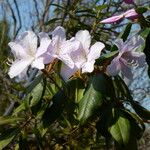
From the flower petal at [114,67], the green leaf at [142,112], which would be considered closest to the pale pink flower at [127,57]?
the flower petal at [114,67]

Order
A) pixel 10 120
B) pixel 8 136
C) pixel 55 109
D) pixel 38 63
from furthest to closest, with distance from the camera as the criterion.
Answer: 1. pixel 10 120
2. pixel 8 136
3. pixel 55 109
4. pixel 38 63

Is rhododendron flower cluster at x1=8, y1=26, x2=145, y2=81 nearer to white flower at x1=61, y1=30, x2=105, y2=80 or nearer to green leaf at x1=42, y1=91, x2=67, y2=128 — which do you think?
white flower at x1=61, y1=30, x2=105, y2=80

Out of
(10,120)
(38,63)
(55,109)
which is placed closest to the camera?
(38,63)

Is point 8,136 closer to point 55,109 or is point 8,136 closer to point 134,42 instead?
point 55,109

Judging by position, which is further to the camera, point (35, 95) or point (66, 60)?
point (35, 95)

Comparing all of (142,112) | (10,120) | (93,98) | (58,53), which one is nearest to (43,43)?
(58,53)

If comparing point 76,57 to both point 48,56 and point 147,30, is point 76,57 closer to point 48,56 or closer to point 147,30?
point 48,56

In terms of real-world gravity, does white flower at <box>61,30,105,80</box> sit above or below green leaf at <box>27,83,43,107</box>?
above

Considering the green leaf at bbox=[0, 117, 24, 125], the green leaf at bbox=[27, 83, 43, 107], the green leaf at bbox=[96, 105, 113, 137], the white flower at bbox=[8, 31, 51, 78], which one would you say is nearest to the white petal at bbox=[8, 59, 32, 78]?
the white flower at bbox=[8, 31, 51, 78]
